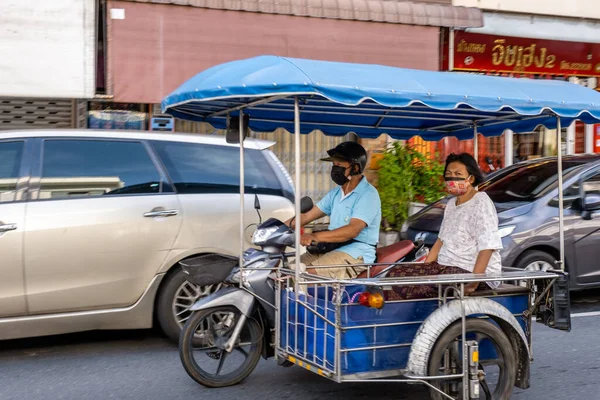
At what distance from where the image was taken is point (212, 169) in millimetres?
6832

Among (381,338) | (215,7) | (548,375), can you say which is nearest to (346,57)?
(215,7)

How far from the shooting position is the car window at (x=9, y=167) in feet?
19.8

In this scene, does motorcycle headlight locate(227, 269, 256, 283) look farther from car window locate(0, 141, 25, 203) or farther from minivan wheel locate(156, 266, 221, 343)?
car window locate(0, 141, 25, 203)

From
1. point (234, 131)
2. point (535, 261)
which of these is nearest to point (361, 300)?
point (234, 131)

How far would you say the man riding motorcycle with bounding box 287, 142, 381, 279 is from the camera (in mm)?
5586

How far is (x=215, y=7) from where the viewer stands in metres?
11.1

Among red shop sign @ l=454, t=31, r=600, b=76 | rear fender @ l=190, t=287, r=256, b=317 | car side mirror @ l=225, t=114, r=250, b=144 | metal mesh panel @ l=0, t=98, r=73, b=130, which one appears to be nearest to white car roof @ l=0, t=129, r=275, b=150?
car side mirror @ l=225, t=114, r=250, b=144

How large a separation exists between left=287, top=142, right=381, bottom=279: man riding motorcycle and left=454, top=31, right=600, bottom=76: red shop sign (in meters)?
8.05

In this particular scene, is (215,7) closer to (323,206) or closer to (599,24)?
(323,206)

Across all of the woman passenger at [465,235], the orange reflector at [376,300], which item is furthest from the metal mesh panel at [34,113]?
the orange reflector at [376,300]

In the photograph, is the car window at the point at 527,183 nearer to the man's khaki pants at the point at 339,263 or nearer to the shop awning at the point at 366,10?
the man's khaki pants at the point at 339,263

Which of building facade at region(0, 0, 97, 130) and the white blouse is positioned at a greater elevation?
building facade at region(0, 0, 97, 130)

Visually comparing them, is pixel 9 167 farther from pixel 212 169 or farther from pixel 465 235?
pixel 465 235

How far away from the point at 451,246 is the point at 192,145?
2.68 metres
